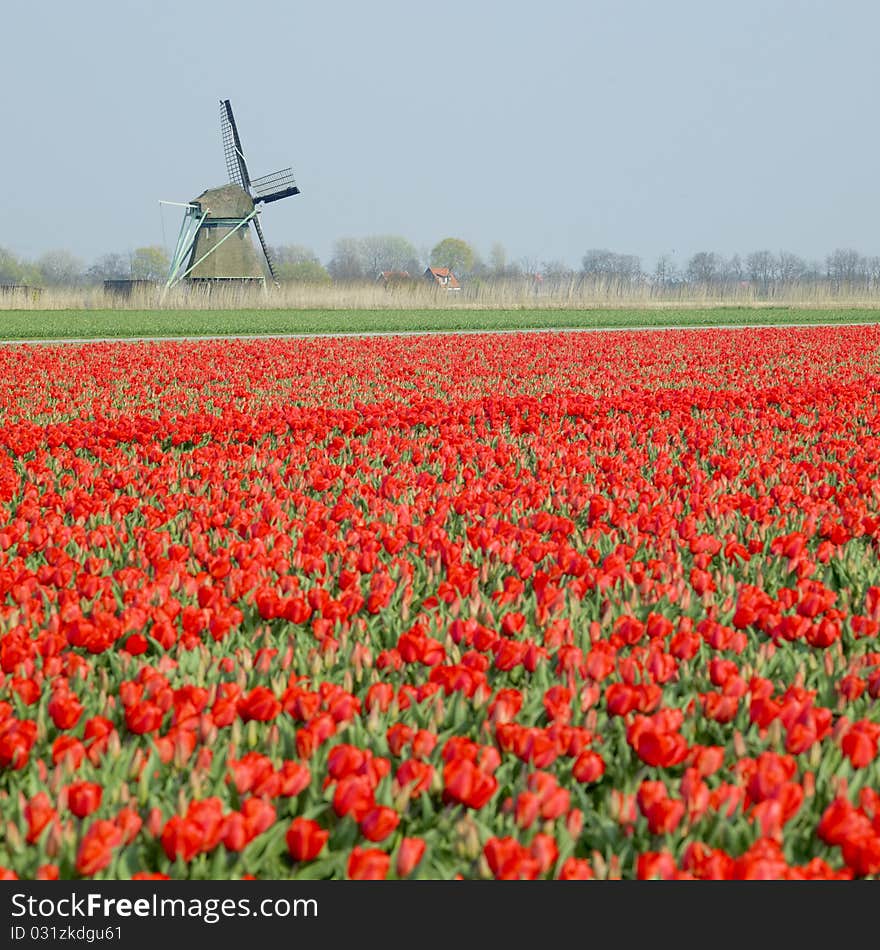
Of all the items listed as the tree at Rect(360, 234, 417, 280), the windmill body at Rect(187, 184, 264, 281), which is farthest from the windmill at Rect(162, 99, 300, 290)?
the tree at Rect(360, 234, 417, 280)

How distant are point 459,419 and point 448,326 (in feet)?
56.1

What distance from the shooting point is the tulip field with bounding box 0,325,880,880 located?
1999 millimetres

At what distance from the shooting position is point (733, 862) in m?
1.80

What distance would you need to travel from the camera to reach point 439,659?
2.88 metres

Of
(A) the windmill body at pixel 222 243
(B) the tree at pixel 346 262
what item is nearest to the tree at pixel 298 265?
(B) the tree at pixel 346 262

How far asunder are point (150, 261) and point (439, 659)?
137705 mm

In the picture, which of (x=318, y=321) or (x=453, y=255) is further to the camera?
(x=453, y=255)

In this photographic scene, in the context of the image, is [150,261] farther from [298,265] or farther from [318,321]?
[318,321]

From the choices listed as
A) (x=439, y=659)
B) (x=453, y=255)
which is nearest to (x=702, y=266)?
(x=453, y=255)

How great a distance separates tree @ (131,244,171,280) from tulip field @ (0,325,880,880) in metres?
128

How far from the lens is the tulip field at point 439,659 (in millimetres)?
1999

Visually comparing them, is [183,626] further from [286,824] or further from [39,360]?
[39,360]
